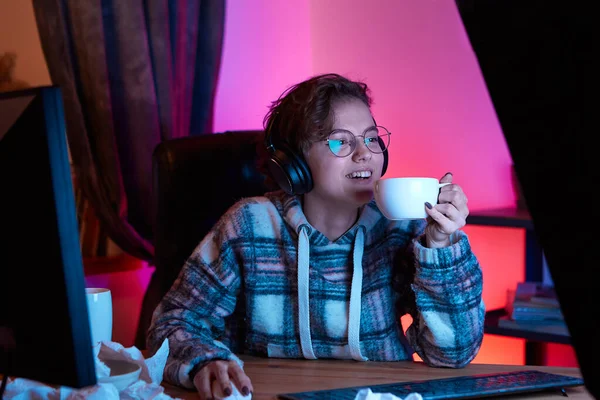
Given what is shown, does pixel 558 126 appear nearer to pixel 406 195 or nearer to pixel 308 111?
pixel 406 195

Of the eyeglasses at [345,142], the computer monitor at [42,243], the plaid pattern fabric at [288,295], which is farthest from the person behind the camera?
the eyeglasses at [345,142]

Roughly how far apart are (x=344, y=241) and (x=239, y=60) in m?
1.51

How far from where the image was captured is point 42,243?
612 millimetres

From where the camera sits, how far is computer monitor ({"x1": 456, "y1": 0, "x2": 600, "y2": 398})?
1.32 ft

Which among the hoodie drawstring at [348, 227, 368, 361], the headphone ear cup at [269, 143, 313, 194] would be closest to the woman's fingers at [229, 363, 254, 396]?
the hoodie drawstring at [348, 227, 368, 361]

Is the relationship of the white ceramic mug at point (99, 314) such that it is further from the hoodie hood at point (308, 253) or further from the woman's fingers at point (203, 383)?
the hoodie hood at point (308, 253)

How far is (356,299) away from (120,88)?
1234 mm

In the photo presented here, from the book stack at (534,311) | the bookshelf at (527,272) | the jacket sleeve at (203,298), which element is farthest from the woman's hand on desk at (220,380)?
the book stack at (534,311)

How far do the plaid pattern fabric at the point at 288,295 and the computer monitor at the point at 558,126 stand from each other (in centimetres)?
82

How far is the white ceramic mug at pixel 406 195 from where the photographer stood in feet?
3.72

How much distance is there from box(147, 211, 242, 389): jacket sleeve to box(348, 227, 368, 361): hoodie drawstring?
23 cm

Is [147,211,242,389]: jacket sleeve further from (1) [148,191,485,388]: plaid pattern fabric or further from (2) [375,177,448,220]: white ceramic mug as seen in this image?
(2) [375,177,448,220]: white ceramic mug

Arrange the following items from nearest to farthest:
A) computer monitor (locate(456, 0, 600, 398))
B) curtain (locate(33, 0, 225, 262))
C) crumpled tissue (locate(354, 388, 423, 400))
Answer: computer monitor (locate(456, 0, 600, 398)), crumpled tissue (locate(354, 388, 423, 400)), curtain (locate(33, 0, 225, 262))

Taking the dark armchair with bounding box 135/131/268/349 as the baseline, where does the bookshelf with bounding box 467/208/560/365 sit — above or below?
below
